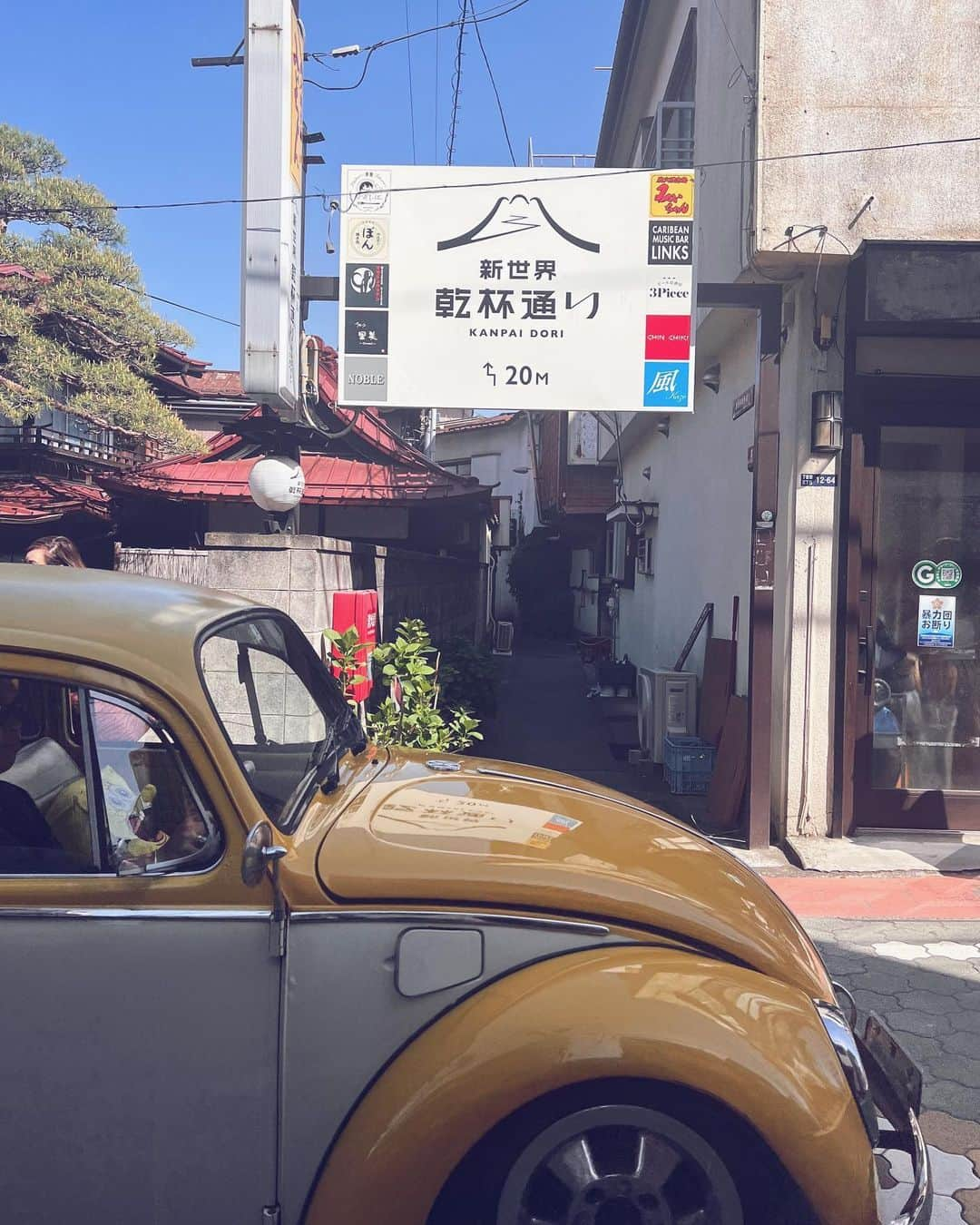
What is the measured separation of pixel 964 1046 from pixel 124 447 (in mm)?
16848

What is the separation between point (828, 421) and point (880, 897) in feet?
9.07

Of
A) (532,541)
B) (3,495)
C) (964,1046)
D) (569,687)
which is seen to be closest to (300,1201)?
(964,1046)

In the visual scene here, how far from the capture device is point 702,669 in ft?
28.5

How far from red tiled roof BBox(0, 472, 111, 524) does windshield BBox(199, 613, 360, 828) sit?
41.1 feet

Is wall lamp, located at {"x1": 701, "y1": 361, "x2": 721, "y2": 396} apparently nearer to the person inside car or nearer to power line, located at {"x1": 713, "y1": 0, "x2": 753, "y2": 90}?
power line, located at {"x1": 713, "y1": 0, "x2": 753, "y2": 90}

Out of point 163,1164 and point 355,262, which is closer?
point 163,1164

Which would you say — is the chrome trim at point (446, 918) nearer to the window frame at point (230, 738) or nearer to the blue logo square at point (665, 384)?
the window frame at point (230, 738)

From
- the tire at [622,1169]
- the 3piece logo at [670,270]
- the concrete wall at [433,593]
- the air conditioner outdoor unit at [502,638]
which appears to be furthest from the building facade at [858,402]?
the air conditioner outdoor unit at [502,638]

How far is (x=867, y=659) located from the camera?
6.00 metres

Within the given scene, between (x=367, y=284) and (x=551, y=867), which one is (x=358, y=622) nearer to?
(x=367, y=284)

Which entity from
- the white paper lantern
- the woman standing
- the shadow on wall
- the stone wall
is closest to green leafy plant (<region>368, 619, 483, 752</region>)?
the stone wall

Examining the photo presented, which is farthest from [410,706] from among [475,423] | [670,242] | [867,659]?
[475,423]

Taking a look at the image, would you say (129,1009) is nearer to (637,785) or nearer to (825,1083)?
(825,1083)

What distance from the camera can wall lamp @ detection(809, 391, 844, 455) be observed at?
582 centimetres
